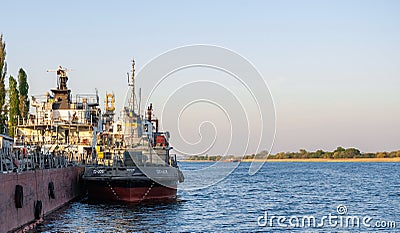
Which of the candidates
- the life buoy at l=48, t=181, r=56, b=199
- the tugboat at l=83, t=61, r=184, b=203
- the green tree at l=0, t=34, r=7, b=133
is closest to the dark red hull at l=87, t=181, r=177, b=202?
the tugboat at l=83, t=61, r=184, b=203

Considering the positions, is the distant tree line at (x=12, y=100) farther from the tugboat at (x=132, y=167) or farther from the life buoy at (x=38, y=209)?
the life buoy at (x=38, y=209)

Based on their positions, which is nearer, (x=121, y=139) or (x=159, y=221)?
(x=159, y=221)

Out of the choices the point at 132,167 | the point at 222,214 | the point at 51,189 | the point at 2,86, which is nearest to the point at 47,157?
the point at 51,189

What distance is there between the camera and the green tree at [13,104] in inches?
3366

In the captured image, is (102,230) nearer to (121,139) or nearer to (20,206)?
(20,206)

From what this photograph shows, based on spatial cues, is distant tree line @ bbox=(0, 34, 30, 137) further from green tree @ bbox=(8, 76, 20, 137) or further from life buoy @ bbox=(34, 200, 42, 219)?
life buoy @ bbox=(34, 200, 42, 219)

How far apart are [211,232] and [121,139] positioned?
1252 inches

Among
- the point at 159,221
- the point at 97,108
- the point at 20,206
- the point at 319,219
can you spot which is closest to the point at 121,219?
the point at 159,221

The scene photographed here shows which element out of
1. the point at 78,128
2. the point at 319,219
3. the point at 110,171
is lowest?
the point at 319,219

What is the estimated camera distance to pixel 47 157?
145 ft

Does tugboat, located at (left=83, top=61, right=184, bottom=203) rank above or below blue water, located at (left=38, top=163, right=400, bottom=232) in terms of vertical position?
above

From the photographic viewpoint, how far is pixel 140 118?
66.6 m

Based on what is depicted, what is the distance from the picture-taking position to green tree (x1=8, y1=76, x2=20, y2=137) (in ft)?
281

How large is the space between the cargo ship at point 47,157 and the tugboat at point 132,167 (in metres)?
1.99
